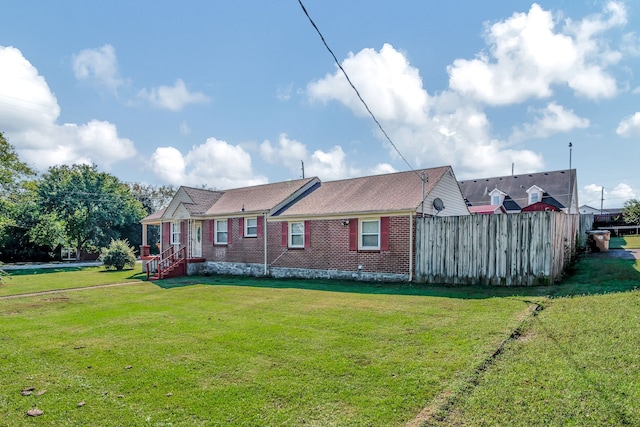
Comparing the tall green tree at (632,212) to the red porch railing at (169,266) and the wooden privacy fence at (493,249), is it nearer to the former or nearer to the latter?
the wooden privacy fence at (493,249)

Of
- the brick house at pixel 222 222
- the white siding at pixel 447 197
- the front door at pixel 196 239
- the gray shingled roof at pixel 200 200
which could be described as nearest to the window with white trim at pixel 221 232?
the brick house at pixel 222 222

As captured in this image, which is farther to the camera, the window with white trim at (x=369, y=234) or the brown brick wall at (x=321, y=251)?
the window with white trim at (x=369, y=234)

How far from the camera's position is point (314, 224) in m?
15.2

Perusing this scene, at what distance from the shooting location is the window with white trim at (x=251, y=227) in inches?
682

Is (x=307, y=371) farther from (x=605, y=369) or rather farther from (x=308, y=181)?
(x=308, y=181)

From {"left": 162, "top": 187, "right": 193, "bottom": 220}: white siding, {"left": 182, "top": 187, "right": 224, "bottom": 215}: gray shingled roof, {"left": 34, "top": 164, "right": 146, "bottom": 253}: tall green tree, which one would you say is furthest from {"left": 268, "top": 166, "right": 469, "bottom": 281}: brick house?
{"left": 34, "top": 164, "right": 146, "bottom": 253}: tall green tree

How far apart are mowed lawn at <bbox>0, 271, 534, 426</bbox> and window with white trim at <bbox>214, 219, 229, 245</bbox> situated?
9.21 m

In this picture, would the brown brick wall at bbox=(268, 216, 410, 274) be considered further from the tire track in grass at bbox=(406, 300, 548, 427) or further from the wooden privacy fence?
the tire track in grass at bbox=(406, 300, 548, 427)

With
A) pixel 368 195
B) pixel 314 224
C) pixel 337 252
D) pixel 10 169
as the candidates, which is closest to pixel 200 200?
pixel 314 224

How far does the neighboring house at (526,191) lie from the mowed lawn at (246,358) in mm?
28501

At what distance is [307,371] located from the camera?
451 cm

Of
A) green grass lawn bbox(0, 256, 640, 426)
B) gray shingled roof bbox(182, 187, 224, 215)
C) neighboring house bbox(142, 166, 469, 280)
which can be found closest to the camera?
green grass lawn bbox(0, 256, 640, 426)

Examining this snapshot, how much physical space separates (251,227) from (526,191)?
28468 millimetres

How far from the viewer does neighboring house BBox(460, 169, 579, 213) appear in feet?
107
